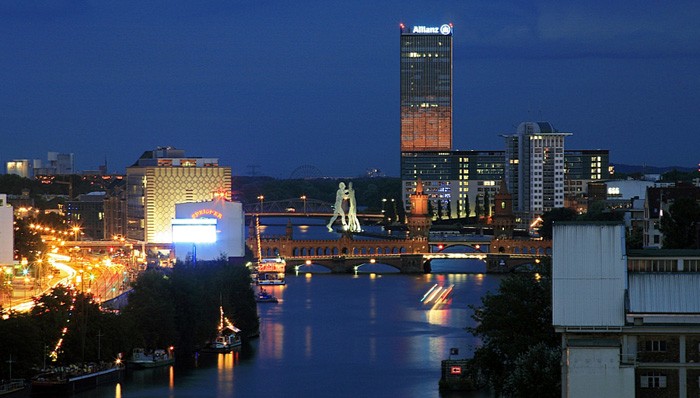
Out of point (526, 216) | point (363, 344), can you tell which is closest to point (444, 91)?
point (526, 216)

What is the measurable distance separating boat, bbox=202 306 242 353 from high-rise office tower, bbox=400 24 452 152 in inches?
4852

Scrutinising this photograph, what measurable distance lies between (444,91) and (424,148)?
6.55 m

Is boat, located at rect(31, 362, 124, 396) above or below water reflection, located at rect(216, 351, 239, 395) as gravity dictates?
above

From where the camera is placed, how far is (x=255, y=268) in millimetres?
71562

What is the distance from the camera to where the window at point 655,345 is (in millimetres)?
20250

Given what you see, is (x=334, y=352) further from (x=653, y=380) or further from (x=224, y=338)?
(x=653, y=380)

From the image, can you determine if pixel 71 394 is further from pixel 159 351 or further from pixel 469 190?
pixel 469 190

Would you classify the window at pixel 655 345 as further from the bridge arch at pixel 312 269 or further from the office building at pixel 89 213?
the office building at pixel 89 213

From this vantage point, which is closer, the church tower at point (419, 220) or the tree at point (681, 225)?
the tree at point (681, 225)

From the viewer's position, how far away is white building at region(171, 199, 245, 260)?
6512cm

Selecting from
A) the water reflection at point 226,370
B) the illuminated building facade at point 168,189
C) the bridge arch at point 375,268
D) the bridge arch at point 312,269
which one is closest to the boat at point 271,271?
the bridge arch at point 312,269

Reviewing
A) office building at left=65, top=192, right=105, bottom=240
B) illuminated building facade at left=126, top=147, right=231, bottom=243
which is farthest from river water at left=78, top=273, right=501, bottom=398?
office building at left=65, top=192, right=105, bottom=240

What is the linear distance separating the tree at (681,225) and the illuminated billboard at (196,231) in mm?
26323

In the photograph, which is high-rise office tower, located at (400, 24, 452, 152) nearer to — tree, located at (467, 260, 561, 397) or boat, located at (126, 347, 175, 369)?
boat, located at (126, 347, 175, 369)
